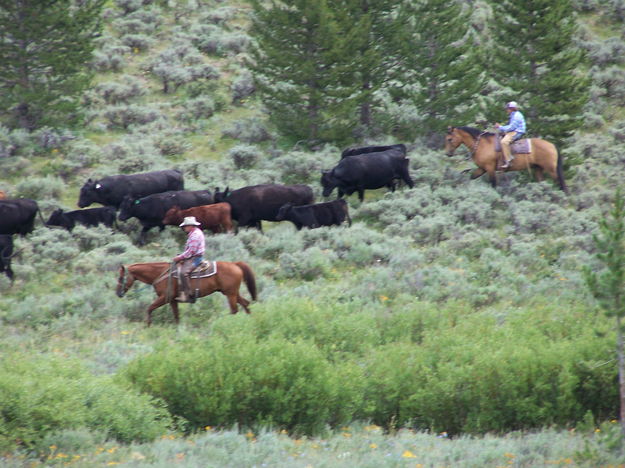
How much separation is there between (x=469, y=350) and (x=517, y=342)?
0.98m

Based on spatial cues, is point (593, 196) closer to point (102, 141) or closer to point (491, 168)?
point (491, 168)

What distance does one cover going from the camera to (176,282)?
15.3 meters

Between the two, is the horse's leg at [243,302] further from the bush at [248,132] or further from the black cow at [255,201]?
the bush at [248,132]

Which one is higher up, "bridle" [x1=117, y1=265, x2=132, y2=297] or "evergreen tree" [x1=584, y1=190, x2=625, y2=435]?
"evergreen tree" [x1=584, y1=190, x2=625, y2=435]

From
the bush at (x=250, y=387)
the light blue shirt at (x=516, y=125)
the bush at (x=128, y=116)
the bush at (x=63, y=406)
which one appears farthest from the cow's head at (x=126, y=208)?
the light blue shirt at (x=516, y=125)

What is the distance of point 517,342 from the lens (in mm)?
12781

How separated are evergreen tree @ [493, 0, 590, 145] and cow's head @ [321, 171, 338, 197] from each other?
673 cm

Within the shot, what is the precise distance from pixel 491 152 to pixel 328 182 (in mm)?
4788

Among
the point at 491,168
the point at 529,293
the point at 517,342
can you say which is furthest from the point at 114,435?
the point at 491,168

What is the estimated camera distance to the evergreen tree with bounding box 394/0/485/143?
26.6 metres

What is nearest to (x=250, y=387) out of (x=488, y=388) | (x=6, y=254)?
(x=488, y=388)

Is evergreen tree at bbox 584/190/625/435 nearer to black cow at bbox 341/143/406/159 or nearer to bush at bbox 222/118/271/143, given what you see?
black cow at bbox 341/143/406/159

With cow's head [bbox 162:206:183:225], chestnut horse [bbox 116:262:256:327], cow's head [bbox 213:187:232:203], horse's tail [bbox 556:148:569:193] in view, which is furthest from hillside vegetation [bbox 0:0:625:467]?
cow's head [bbox 213:187:232:203]

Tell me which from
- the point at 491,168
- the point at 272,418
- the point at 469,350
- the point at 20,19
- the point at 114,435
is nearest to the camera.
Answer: the point at 114,435
